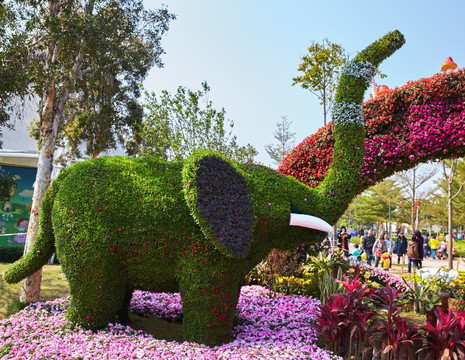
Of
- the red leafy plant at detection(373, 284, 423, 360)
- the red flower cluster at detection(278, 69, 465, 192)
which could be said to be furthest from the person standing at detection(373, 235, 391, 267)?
the red leafy plant at detection(373, 284, 423, 360)

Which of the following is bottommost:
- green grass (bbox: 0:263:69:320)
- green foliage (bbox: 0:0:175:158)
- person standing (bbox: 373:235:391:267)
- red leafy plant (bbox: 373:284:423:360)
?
green grass (bbox: 0:263:69:320)

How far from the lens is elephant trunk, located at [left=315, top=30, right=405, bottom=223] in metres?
4.13

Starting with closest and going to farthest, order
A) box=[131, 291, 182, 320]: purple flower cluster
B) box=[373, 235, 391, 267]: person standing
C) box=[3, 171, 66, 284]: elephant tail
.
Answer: box=[3, 171, 66, 284]: elephant tail, box=[131, 291, 182, 320]: purple flower cluster, box=[373, 235, 391, 267]: person standing

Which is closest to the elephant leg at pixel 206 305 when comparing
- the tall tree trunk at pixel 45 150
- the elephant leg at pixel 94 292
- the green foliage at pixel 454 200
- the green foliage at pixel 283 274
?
the elephant leg at pixel 94 292

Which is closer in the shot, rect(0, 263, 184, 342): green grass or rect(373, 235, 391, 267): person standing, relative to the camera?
rect(0, 263, 184, 342): green grass

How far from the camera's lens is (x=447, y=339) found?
3.63 metres

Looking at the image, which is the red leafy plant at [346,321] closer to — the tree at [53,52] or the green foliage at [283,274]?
the green foliage at [283,274]

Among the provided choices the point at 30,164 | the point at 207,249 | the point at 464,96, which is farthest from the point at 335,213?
the point at 30,164

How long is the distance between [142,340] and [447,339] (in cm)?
312

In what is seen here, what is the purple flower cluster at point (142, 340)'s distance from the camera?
3637 millimetres

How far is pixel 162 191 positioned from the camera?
4.14 m

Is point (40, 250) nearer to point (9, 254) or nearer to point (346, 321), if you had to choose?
point (346, 321)

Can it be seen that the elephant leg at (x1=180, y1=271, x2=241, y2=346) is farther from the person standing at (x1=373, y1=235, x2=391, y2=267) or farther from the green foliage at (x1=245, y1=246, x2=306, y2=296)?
the person standing at (x1=373, y1=235, x2=391, y2=267)

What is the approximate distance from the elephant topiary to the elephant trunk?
1 centimetres
